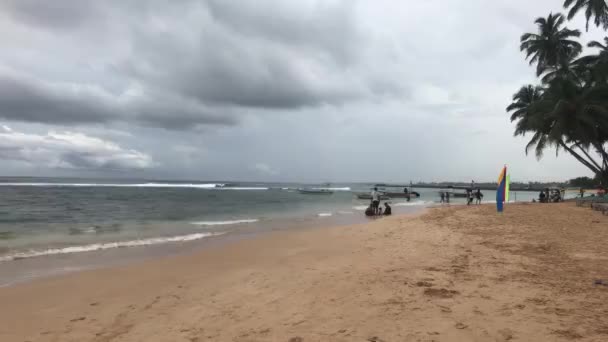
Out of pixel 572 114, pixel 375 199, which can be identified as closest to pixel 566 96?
pixel 572 114

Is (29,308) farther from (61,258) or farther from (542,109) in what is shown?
(542,109)

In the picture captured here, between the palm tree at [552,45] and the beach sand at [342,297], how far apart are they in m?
33.0

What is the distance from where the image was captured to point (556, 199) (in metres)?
31.8

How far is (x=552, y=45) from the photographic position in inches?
1342

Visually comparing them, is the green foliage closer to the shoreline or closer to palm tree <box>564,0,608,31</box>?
palm tree <box>564,0,608,31</box>

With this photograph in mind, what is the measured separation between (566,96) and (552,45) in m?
10.7

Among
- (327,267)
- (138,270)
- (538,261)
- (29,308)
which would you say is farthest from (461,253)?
(29,308)

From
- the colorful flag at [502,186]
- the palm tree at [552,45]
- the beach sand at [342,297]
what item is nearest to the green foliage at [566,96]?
the palm tree at [552,45]

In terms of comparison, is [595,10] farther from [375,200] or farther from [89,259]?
[89,259]

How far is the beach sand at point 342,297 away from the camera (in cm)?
411

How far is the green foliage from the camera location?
86.7 feet

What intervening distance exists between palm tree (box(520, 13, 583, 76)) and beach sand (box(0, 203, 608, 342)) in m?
33.0

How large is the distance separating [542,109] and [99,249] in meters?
34.4

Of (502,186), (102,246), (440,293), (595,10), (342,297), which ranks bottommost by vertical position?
(102,246)
